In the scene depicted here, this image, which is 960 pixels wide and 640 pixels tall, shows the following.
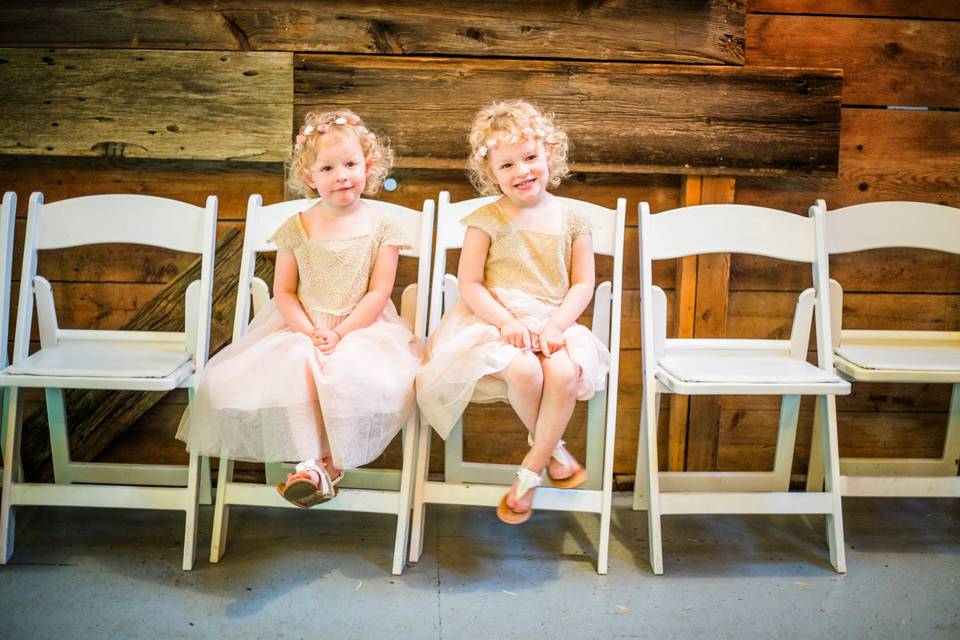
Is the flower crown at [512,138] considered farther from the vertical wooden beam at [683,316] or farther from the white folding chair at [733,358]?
the vertical wooden beam at [683,316]

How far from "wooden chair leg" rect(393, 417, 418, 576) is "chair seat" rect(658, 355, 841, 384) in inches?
28.6

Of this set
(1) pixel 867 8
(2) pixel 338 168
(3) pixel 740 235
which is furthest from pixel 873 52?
(2) pixel 338 168

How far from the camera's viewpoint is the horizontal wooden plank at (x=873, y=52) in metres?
2.77

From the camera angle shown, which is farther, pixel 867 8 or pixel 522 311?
pixel 867 8

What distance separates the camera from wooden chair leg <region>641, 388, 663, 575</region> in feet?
7.65

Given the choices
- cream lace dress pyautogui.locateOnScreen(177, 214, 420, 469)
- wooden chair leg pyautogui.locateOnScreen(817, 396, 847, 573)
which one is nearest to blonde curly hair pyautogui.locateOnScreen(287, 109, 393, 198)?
cream lace dress pyautogui.locateOnScreen(177, 214, 420, 469)

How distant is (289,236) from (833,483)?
1.68 metres

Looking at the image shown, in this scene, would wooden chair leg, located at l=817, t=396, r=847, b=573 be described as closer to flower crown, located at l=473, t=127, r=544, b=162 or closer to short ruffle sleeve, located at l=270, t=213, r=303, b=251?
flower crown, located at l=473, t=127, r=544, b=162

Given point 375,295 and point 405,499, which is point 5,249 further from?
point 405,499

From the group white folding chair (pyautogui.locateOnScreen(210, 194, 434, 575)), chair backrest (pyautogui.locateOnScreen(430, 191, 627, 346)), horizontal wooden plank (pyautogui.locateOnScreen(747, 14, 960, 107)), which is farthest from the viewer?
horizontal wooden plank (pyautogui.locateOnScreen(747, 14, 960, 107))

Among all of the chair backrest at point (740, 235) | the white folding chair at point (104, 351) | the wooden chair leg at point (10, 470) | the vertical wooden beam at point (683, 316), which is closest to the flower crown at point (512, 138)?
the chair backrest at point (740, 235)

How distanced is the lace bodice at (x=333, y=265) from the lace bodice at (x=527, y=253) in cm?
27

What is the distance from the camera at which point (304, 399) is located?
7.04 feet

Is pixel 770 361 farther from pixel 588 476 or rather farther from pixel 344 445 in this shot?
pixel 344 445
